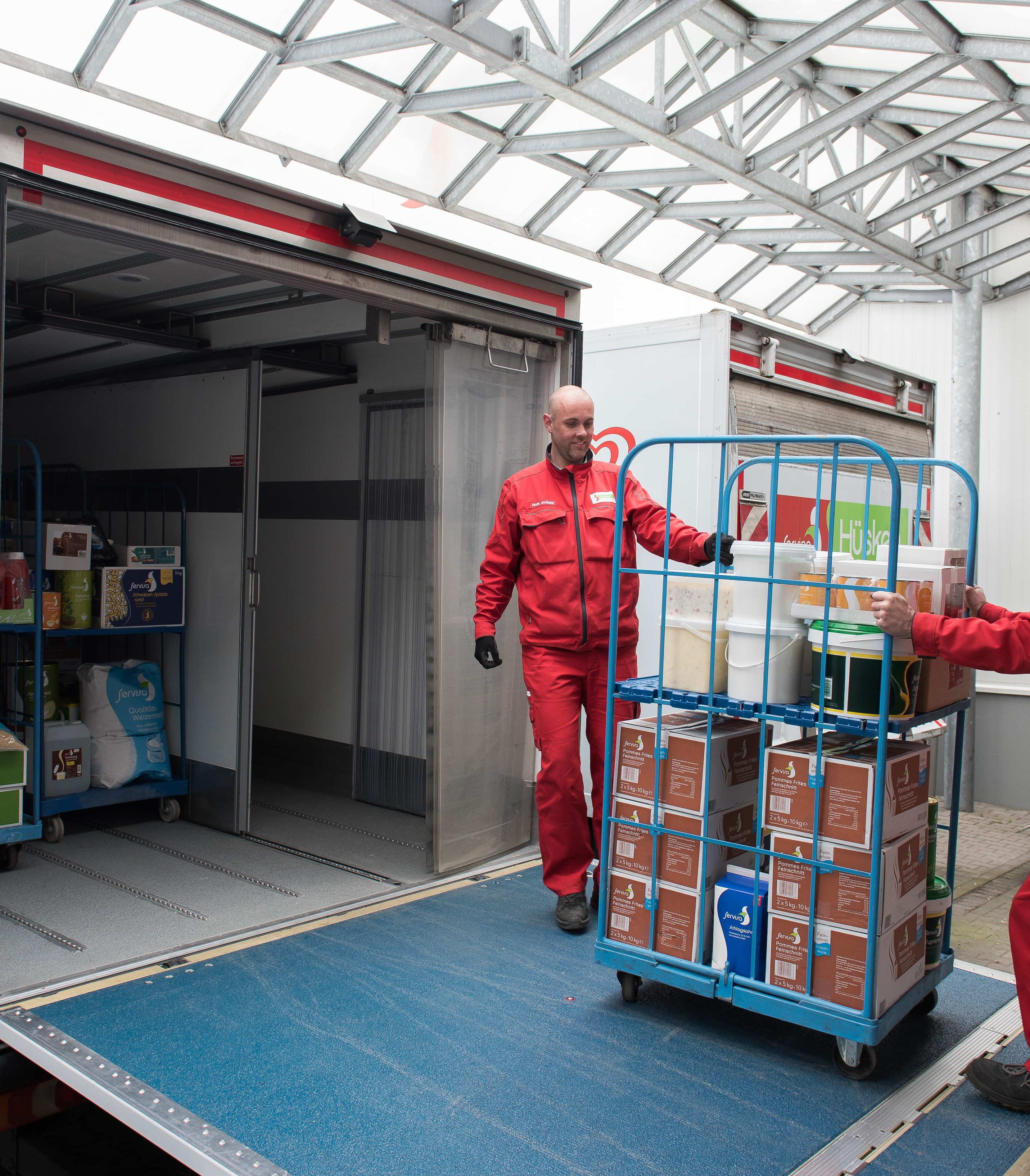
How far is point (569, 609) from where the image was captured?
363 cm

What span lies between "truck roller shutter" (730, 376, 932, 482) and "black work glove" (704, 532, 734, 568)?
124 centimetres

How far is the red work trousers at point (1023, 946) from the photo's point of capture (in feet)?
8.14

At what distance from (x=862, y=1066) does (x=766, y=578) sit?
1.27 metres

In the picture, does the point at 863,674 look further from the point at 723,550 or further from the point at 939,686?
the point at 723,550

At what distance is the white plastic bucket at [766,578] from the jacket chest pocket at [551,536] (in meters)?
0.92


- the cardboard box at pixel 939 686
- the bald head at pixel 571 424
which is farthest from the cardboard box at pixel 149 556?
the cardboard box at pixel 939 686

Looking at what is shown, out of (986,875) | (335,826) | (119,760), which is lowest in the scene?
(986,875)

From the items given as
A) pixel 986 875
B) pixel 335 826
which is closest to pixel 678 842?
pixel 335 826

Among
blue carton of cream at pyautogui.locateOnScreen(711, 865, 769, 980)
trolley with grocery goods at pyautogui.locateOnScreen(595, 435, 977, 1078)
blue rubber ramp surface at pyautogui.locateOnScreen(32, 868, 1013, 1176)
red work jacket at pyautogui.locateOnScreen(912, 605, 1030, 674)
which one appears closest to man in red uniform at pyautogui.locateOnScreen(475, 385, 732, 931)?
blue rubber ramp surface at pyautogui.locateOnScreen(32, 868, 1013, 1176)

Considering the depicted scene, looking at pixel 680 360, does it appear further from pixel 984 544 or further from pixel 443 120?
pixel 984 544

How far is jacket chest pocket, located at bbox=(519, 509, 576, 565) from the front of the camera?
3.65m

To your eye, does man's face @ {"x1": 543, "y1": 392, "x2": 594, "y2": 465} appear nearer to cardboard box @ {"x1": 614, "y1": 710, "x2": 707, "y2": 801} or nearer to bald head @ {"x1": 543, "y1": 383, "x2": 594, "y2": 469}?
bald head @ {"x1": 543, "y1": 383, "x2": 594, "y2": 469}

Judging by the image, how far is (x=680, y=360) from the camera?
4723mm

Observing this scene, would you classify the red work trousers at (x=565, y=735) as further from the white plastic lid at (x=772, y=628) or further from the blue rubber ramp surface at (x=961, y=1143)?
the blue rubber ramp surface at (x=961, y=1143)
